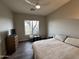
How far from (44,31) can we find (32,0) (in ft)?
12.8

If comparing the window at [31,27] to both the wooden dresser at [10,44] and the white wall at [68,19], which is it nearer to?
the white wall at [68,19]

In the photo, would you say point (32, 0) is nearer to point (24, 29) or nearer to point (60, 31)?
point (60, 31)

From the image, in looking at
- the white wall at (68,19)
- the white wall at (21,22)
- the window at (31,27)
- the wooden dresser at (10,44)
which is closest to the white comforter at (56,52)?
the white wall at (68,19)

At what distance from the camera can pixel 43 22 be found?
7.03 meters

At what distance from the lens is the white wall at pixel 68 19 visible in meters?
3.85

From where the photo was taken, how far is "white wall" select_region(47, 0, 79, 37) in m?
3.85

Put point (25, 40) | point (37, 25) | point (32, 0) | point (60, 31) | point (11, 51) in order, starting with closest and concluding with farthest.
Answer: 1. point (32, 0)
2. point (11, 51)
3. point (60, 31)
4. point (25, 40)
5. point (37, 25)

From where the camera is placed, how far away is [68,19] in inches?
171

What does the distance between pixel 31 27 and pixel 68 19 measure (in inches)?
132

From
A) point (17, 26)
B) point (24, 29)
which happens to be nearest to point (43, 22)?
point (24, 29)

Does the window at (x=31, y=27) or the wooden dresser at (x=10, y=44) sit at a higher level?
the window at (x=31, y=27)

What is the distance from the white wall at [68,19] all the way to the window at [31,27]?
196 cm

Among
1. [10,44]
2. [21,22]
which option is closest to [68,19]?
[10,44]

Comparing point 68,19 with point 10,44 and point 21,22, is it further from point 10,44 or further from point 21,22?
point 21,22
